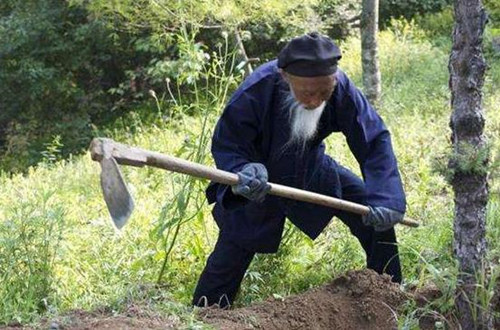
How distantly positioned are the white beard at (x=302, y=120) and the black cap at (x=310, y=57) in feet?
0.76

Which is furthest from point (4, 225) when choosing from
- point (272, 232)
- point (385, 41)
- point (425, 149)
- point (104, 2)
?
point (385, 41)

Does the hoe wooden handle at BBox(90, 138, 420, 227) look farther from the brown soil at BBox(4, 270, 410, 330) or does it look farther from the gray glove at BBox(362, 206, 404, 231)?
the brown soil at BBox(4, 270, 410, 330)

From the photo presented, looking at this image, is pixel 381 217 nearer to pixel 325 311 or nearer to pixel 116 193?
pixel 325 311

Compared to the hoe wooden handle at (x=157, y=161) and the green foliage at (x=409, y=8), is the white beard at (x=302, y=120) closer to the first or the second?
the hoe wooden handle at (x=157, y=161)

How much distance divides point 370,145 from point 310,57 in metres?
0.60

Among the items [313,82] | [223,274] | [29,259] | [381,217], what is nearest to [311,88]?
[313,82]

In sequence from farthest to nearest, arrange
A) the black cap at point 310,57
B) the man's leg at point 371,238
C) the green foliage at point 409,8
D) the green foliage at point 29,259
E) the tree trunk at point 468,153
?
the green foliage at point 409,8, the green foliage at point 29,259, the man's leg at point 371,238, the black cap at point 310,57, the tree trunk at point 468,153

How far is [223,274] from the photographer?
3.63 m

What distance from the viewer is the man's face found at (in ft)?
10.2

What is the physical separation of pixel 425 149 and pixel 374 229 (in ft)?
8.59

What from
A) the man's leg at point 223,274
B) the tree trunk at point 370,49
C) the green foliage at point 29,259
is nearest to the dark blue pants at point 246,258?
the man's leg at point 223,274

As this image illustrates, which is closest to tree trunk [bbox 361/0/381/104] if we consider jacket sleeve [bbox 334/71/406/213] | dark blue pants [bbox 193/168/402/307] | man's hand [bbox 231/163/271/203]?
dark blue pants [bbox 193/168/402/307]

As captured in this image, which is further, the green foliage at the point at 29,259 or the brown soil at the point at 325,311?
the green foliage at the point at 29,259

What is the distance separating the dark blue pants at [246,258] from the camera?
11.8ft
